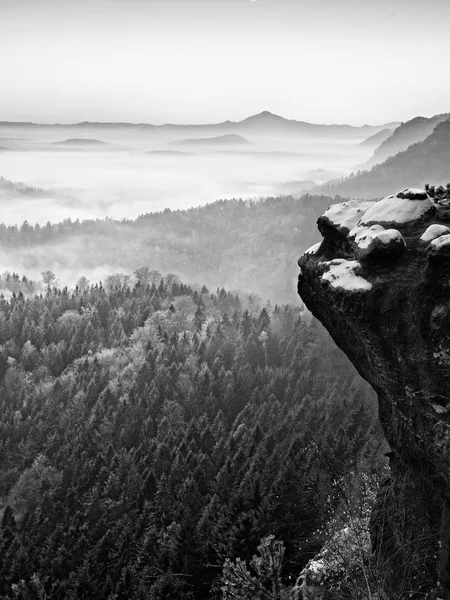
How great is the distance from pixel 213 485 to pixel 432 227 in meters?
56.1

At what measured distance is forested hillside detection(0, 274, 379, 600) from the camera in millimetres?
53562

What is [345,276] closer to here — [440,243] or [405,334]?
[405,334]

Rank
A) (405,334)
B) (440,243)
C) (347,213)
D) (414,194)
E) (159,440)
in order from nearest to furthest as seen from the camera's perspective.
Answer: (440,243)
(405,334)
(414,194)
(347,213)
(159,440)

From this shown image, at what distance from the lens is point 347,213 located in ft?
77.9

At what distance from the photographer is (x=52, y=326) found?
141 meters

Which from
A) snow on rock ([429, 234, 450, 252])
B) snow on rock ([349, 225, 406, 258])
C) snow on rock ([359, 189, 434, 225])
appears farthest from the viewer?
snow on rock ([359, 189, 434, 225])

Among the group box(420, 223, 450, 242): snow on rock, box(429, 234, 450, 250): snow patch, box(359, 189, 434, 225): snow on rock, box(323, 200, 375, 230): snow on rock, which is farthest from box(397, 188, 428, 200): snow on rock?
box(429, 234, 450, 250): snow patch

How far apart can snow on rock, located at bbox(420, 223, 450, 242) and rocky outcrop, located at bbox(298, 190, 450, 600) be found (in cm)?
4

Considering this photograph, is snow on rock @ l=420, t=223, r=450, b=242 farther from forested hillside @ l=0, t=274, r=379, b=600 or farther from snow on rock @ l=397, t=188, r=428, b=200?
forested hillside @ l=0, t=274, r=379, b=600

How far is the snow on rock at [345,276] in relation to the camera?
66.6 feet

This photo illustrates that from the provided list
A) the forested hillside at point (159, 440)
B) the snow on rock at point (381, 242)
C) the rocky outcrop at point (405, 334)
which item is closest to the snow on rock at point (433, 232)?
the rocky outcrop at point (405, 334)

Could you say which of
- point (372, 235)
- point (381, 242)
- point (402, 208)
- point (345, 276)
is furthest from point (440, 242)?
point (345, 276)

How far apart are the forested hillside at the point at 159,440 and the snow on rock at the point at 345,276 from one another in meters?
6.74

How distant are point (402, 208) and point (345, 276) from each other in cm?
328
